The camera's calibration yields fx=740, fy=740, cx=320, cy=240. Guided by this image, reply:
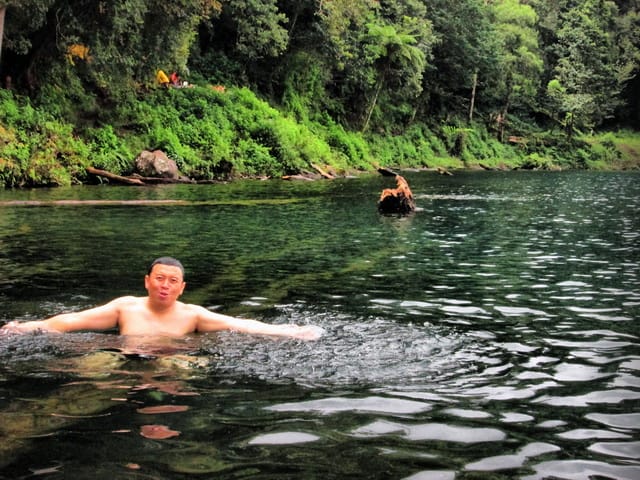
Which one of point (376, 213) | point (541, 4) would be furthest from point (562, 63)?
point (376, 213)

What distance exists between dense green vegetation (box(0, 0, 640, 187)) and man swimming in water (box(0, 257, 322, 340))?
53.4 ft

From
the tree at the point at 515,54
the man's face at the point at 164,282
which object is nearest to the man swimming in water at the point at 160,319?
the man's face at the point at 164,282

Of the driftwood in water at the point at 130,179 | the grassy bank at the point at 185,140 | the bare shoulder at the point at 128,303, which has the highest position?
the grassy bank at the point at 185,140

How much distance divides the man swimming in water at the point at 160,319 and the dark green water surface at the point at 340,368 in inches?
7.9

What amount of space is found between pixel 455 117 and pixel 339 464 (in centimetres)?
6483

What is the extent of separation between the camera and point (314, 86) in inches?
1939

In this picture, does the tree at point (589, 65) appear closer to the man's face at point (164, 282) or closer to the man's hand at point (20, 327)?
the man's face at point (164, 282)

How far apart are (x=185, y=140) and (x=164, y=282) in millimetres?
27929

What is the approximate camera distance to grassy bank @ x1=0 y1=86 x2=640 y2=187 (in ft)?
86.6

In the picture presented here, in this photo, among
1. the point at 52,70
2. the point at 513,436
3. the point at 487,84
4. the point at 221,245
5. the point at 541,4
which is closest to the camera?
the point at 513,436

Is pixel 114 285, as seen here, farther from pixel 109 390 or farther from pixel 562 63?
pixel 562 63

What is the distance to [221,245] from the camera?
42.7 ft

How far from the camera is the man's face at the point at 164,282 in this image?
6.38m

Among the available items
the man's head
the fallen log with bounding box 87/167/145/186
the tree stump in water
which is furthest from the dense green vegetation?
the man's head
